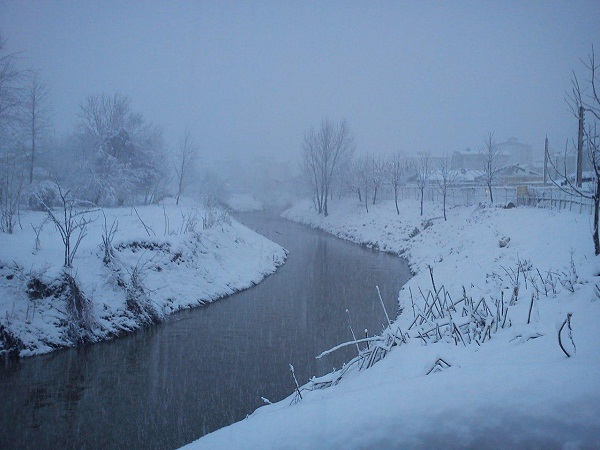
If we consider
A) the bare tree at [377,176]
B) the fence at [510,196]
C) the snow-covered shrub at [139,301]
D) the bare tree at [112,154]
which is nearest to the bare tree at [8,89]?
the bare tree at [112,154]

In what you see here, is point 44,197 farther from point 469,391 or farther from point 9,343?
point 469,391

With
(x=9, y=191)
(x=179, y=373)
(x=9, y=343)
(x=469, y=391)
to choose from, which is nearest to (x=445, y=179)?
(x=179, y=373)

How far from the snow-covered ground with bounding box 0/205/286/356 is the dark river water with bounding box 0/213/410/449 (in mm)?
644

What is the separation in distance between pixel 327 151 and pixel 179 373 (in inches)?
1618

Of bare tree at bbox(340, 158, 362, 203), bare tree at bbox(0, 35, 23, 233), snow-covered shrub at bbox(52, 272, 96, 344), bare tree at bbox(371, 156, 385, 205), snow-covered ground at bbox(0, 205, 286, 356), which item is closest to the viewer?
snow-covered ground at bbox(0, 205, 286, 356)

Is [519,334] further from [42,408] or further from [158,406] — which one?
[42,408]

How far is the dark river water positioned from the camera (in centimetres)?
668

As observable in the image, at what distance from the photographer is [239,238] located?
2219cm

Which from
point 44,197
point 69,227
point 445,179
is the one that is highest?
point 445,179

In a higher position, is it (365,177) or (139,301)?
(365,177)

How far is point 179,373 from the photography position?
884 centimetres

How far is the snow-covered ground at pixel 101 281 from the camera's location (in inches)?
381

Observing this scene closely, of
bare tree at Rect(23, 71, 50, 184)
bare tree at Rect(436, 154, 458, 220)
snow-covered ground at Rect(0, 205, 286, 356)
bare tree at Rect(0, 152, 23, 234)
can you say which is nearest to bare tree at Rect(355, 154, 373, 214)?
bare tree at Rect(436, 154, 458, 220)

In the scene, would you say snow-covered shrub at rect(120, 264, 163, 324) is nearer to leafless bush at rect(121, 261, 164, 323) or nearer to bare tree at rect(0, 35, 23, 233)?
leafless bush at rect(121, 261, 164, 323)
